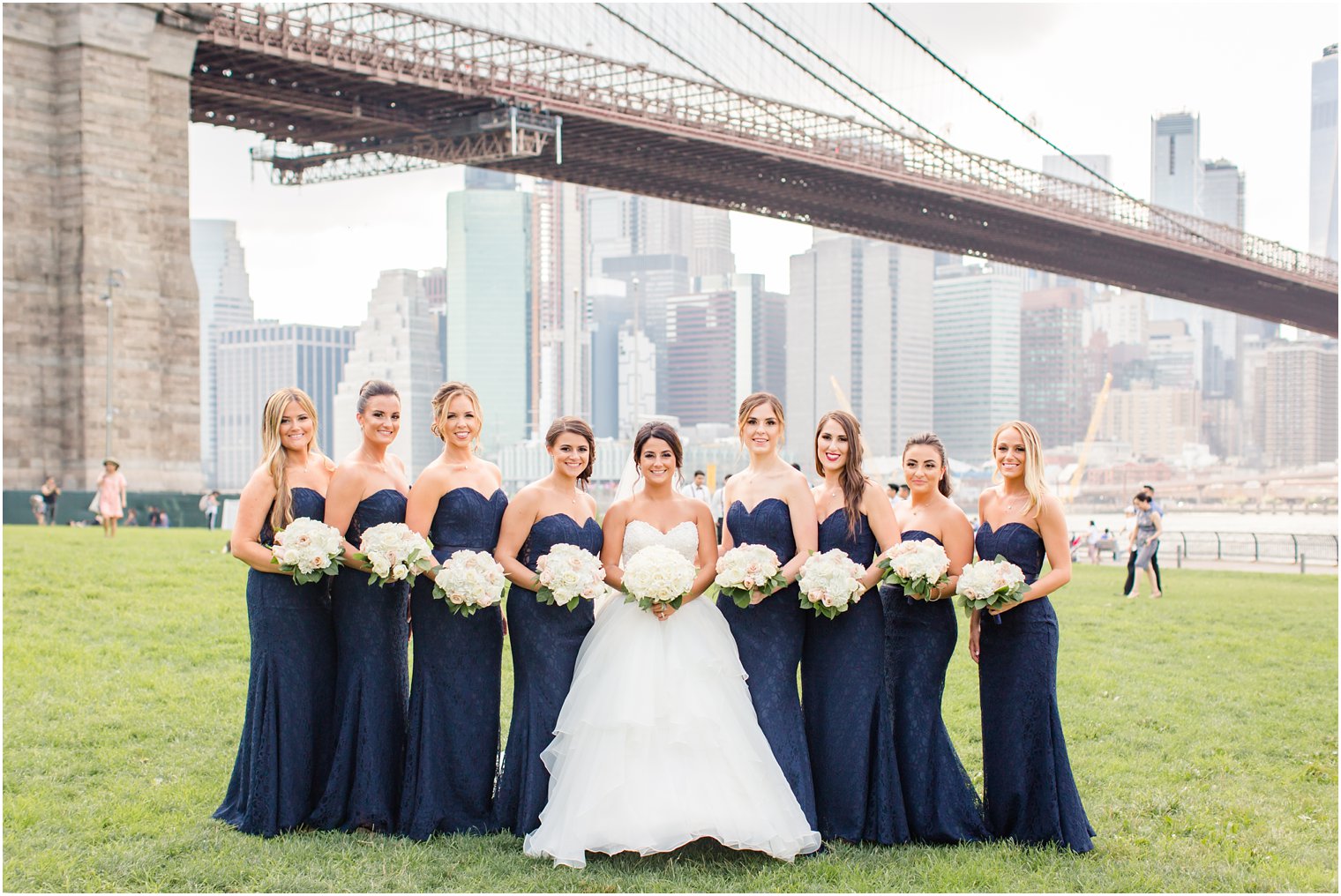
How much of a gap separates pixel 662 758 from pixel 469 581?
3.20 feet

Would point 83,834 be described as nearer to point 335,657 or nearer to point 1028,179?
point 335,657

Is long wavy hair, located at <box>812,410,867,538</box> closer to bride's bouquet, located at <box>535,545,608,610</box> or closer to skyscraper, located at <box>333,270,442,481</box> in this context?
bride's bouquet, located at <box>535,545,608,610</box>

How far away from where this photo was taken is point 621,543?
5191mm

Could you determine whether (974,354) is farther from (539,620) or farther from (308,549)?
(308,549)

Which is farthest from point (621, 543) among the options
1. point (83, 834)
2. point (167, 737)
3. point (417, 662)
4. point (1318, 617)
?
point (1318, 617)

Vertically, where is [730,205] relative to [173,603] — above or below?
above

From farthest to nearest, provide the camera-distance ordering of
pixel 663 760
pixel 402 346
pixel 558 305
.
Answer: pixel 558 305
pixel 402 346
pixel 663 760

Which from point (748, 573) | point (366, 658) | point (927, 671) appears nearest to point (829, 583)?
point (748, 573)

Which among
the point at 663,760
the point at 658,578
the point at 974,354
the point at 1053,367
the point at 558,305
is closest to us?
the point at 663,760

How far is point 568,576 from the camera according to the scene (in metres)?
4.88

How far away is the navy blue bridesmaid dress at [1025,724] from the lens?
16.4 feet

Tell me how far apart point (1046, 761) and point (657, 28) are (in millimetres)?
49548

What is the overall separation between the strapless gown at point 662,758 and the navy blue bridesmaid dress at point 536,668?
109 millimetres

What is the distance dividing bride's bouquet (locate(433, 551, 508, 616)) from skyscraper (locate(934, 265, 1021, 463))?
142175mm
